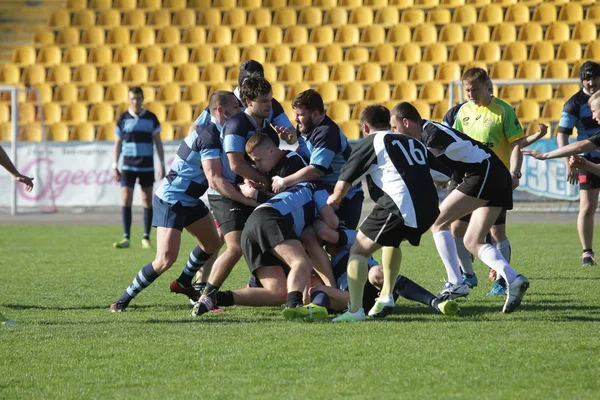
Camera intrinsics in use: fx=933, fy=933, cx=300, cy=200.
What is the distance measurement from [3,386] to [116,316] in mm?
2208

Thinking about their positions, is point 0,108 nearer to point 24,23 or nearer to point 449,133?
point 24,23

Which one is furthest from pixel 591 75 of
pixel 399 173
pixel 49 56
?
pixel 49 56

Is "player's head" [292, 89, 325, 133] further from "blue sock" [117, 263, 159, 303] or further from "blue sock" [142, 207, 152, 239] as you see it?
"blue sock" [142, 207, 152, 239]

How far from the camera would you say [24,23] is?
23312 mm

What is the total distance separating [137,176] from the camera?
12.9m

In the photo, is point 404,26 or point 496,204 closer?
point 496,204

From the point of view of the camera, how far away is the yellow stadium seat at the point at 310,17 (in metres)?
21.5

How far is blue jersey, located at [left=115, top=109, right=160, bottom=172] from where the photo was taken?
1291cm

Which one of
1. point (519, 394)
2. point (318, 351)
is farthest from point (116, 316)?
point (519, 394)

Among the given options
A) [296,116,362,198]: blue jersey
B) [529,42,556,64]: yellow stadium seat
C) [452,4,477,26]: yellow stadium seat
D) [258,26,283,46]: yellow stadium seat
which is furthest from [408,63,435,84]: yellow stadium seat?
[296,116,362,198]: blue jersey

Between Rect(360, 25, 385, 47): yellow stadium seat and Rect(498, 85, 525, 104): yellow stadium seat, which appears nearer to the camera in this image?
Rect(498, 85, 525, 104): yellow stadium seat

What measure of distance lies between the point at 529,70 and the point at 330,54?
14.4 feet

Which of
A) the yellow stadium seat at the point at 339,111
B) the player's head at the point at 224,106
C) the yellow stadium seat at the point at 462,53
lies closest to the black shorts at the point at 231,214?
the player's head at the point at 224,106

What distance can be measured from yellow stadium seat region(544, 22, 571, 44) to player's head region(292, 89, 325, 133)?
45.7 feet
